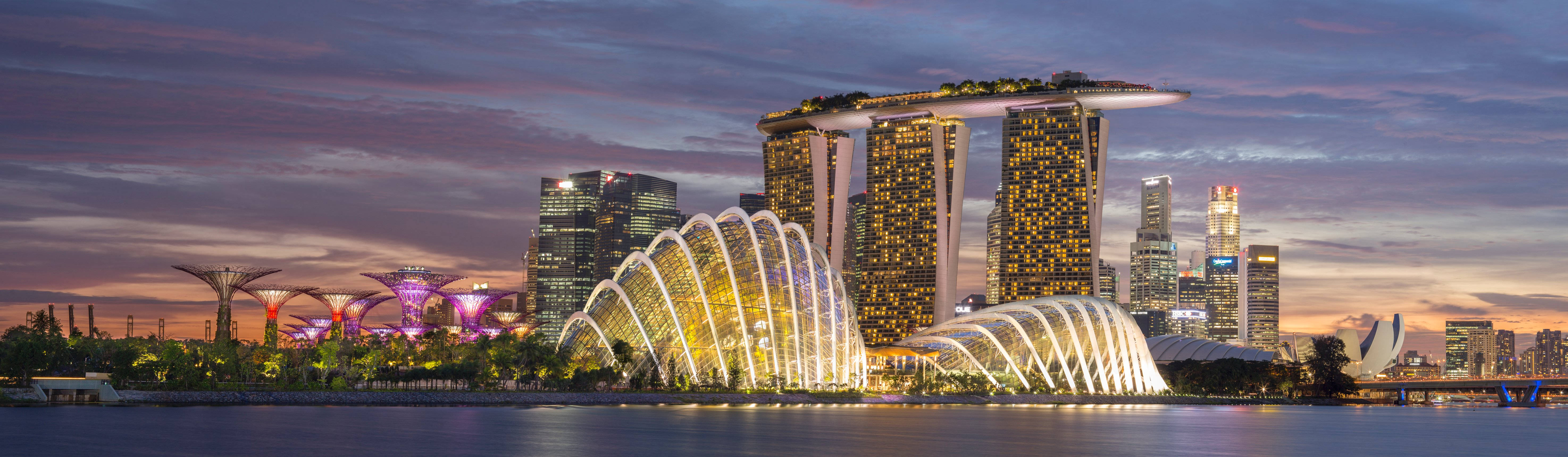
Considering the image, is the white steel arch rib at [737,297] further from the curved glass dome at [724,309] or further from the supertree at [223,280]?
the supertree at [223,280]

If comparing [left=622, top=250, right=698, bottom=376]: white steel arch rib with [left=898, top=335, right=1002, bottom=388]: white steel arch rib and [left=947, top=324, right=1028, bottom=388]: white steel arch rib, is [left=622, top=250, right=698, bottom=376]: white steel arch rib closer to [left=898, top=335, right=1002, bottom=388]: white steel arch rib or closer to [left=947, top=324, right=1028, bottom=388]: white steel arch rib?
[left=898, top=335, right=1002, bottom=388]: white steel arch rib

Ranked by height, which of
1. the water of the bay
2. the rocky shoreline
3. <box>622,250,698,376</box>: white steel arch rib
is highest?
<box>622,250,698,376</box>: white steel arch rib

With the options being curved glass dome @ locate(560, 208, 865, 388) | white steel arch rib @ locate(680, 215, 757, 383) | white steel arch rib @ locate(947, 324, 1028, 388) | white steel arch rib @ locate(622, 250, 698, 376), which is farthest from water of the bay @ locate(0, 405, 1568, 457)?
white steel arch rib @ locate(947, 324, 1028, 388)

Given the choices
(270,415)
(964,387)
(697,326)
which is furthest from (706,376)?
(270,415)

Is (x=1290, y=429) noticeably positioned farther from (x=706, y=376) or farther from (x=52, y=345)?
(x=52, y=345)

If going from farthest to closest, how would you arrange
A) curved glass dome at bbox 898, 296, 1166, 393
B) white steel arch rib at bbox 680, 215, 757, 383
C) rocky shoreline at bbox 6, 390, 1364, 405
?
curved glass dome at bbox 898, 296, 1166, 393 < white steel arch rib at bbox 680, 215, 757, 383 < rocky shoreline at bbox 6, 390, 1364, 405

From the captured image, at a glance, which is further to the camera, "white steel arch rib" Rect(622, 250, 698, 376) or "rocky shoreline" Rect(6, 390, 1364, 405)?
"white steel arch rib" Rect(622, 250, 698, 376)

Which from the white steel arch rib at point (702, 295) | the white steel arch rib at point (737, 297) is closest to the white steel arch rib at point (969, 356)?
the white steel arch rib at point (737, 297)
